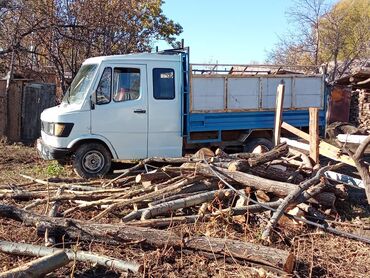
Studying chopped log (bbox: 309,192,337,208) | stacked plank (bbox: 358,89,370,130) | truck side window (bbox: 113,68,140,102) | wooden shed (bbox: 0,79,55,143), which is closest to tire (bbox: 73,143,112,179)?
truck side window (bbox: 113,68,140,102)

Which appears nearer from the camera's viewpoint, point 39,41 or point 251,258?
point 251,258

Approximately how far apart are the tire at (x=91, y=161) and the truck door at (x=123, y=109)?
0.27 metres

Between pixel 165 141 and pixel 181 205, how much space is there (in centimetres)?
377

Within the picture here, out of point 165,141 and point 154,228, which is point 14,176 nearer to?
point 165,141

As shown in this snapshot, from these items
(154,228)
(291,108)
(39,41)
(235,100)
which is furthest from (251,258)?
(39,41)

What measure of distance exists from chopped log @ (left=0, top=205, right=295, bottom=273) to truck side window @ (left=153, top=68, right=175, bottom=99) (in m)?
4.71

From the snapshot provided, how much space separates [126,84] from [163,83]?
0.80 meters

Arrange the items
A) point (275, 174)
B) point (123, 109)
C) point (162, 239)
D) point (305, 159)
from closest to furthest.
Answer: point (162, 239)
point (275, 174)
point (305, 159)
point (123, 109)

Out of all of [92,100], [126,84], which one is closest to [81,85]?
[92,100]

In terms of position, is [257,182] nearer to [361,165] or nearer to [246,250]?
[361,165]

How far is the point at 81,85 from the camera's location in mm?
9891

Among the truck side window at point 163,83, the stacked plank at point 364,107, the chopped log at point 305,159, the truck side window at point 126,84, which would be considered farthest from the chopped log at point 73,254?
the stacked plank at point 364,107

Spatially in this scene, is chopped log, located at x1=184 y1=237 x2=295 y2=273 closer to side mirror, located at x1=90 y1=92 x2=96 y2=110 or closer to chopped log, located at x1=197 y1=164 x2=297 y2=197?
chopped log, located at x1=197 y1=164 x2=297 y2=197

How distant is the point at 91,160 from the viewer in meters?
9.73
